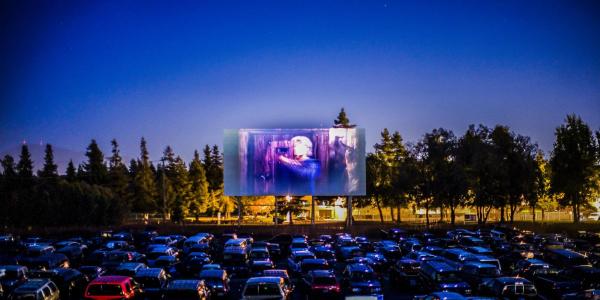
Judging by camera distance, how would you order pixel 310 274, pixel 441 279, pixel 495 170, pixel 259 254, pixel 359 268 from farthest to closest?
pixel 495 170 → pixel 259 254 → pixel 359 268 → pixel 441 279 → pixel 310 274

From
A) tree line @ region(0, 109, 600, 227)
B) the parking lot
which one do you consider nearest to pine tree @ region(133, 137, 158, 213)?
tree line @ region(0, 109, 600, 227)

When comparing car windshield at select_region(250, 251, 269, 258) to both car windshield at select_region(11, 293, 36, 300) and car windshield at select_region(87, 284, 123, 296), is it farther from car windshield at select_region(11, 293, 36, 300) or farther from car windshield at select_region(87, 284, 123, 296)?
car windshield at select_region(11, 293, 36, 300)

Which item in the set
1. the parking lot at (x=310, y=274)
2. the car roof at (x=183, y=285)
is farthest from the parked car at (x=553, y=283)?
the car roof at (x=183, y=285)

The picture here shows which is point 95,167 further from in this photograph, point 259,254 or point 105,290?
point 105,290

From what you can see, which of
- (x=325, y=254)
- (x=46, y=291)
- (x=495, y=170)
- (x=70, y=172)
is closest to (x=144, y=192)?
(x=70, y=172)

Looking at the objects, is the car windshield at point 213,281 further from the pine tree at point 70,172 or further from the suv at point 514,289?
the pine tree at point 70,172

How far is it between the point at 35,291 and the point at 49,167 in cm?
7323

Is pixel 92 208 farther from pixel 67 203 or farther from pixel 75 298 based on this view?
pixel 75 298

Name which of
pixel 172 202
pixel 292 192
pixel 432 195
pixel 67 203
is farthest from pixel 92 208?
pixel 432 195

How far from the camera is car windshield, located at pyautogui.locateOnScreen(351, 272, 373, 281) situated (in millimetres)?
23234

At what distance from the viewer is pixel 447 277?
935 inches

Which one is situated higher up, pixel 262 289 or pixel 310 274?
pixel 262 289

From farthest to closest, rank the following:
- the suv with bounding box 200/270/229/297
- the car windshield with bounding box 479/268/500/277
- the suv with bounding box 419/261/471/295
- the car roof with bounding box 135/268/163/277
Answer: the car windshield with bounding box 479/268/500/277
the suv with bounding box 419/261/471/295
the suv with bounding box 200/270/229/297
the car roof with bounding box 135/268/163/277

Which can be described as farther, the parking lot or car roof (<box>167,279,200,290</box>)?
the parking lot
